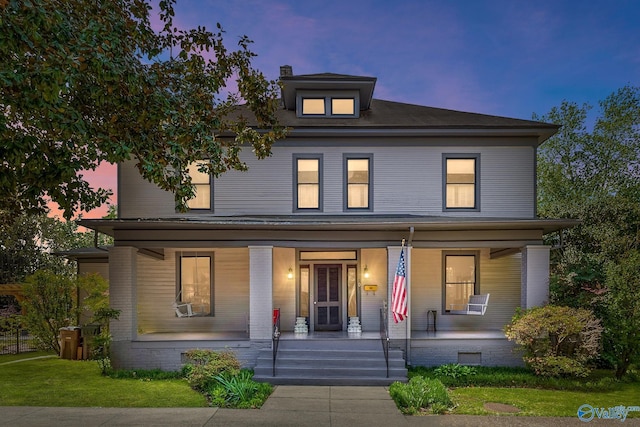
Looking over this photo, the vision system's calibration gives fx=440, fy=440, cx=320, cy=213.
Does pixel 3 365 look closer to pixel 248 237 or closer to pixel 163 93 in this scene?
pixel 248 237

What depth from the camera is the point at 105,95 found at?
290 inches

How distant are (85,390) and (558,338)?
1113 centimetres

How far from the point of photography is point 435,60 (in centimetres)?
2405

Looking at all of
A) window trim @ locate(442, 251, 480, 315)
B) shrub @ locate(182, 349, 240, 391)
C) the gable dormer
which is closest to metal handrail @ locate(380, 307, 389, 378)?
window trim @ locate(442, 251, 480, 315)

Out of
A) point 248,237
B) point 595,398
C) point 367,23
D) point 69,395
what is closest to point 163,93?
point 248,237

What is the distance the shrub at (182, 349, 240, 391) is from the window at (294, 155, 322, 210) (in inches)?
194

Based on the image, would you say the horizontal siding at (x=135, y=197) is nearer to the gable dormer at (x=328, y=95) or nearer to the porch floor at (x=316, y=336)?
the porch floor at (x=316, y=336)

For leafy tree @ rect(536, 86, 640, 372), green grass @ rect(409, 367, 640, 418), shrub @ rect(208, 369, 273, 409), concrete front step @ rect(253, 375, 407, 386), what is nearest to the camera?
shrub @ rect(208, 369, 273, 409)

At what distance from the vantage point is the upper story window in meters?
14.0

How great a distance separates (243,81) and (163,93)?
189 cm

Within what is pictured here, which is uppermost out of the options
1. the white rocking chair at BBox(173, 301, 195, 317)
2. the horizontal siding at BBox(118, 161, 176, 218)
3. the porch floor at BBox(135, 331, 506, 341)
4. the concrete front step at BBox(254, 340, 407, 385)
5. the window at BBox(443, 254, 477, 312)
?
the horizontal siding at BBox(118, 161, 176, 218)

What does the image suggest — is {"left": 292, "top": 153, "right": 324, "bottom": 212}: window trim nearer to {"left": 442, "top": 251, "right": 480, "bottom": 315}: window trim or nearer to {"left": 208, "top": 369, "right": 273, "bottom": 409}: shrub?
{"left": 442, "top": 251, "right": 480, "bottom": 315}: window trim

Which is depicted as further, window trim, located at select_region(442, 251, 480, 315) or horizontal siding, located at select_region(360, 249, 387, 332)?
window trim, located at select_region(442, 251, 480, 315)

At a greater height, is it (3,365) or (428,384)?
(428,384)
